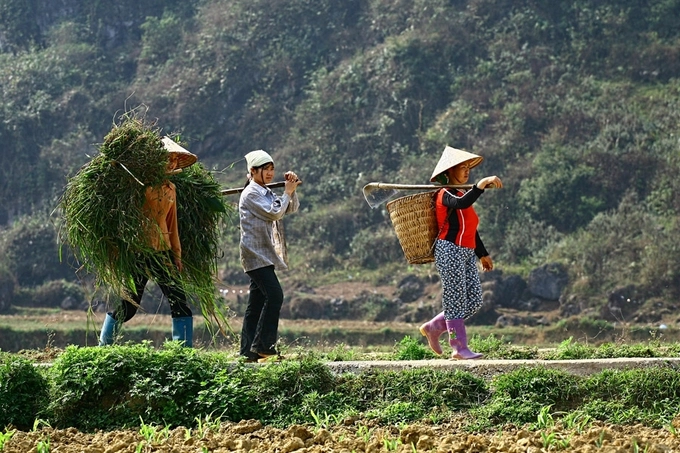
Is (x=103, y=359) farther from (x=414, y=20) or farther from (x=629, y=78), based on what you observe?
(x=414, y=20)

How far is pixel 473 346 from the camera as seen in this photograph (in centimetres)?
888

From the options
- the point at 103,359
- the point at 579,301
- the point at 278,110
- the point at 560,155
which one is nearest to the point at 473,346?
the point at 103,359

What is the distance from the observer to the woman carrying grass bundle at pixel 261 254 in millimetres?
7762

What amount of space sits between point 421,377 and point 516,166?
1831 cm

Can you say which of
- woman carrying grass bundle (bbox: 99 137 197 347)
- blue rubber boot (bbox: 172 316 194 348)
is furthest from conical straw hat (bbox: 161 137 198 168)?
blue rubber boot (bbox: 172 316 194 348)

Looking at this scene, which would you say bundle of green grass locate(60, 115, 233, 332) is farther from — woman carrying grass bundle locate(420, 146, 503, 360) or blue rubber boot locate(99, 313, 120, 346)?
woman carrying grass bundle locate(420, 146, 503, 360)

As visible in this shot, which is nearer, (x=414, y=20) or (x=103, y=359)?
(x=103, y=359)

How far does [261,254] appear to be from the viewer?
7.87 meters

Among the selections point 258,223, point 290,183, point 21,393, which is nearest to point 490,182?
point 290,183

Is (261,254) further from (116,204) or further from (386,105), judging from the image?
(386,105)

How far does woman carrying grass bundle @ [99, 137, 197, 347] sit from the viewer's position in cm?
768

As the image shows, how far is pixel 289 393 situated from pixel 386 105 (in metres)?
21.5

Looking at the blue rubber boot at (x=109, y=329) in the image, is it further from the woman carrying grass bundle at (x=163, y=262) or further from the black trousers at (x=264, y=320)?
the black trousers at (x=264, y=320)

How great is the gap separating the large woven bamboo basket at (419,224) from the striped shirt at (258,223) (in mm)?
817
